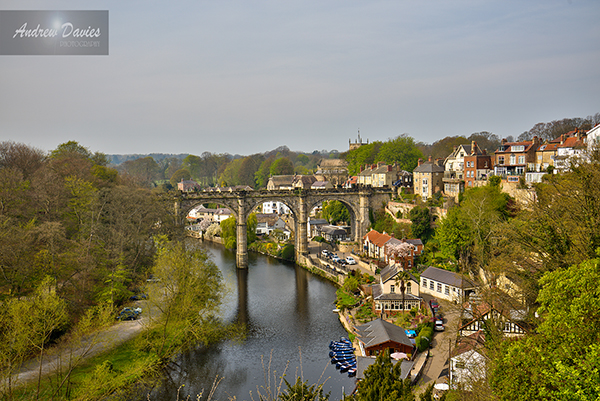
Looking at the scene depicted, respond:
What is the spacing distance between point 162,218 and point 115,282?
43.0 ft

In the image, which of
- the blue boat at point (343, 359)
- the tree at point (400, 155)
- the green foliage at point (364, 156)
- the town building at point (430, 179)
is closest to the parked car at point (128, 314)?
the blue boat at point (343, 359)

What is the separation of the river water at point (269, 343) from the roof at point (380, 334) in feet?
8.34

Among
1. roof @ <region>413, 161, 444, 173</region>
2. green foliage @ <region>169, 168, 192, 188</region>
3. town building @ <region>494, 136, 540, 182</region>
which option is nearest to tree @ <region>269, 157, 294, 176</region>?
green foliage @ <region>169, 168, 192, 188</region>

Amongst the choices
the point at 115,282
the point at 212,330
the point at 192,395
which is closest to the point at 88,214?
the point at 115,282

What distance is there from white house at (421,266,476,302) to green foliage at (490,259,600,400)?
63.0 feet

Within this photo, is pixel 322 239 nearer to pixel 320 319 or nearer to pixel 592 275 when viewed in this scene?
pixel 320 319

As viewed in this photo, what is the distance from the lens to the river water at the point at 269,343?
24141 millimetres

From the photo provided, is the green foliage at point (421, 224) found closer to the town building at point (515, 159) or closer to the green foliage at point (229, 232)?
the town building at point (515, 159)

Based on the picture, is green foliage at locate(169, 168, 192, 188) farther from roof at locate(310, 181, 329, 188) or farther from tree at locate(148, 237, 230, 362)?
tree at locate(148, 237, 230, 362)

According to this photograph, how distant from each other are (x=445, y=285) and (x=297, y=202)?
2557 cm

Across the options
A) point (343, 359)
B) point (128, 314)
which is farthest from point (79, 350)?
point (343, 359)

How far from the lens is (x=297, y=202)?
183 feet

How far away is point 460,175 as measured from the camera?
170ft

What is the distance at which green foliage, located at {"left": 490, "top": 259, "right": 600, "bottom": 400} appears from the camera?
9930 mm
